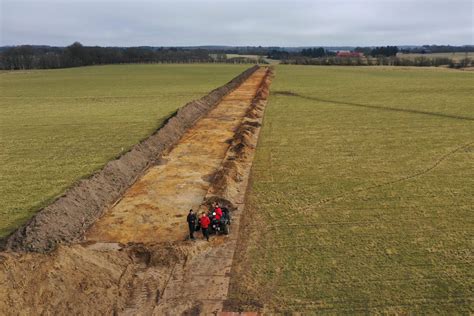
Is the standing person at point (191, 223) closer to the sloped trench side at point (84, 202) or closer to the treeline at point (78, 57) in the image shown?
the sloped trench side at point (84, 202)

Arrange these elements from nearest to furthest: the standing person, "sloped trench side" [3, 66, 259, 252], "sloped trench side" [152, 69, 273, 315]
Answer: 1. "sloped trench side" [152, 69, 273, 315]
2. "sloped trench side" [3, 66, 259, 252]
3. the standing person

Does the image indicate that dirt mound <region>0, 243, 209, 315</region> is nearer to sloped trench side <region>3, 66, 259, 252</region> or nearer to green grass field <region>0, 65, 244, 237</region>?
sloped trench side <region>3, 66, 259, 252</region>

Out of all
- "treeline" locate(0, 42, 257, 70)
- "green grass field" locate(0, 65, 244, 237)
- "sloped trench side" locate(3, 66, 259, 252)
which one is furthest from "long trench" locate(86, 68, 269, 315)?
"treeline" locate(0, 42, 257, 70)

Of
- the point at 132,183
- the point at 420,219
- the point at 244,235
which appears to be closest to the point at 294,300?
the point at 244,235

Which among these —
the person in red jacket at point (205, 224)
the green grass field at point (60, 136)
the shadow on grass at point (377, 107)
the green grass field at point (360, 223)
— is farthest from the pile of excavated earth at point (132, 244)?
the shadow on grass at point (377, 107)

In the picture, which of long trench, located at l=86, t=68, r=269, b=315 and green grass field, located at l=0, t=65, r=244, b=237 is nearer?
long trench, located at l=86, t=68, r=269, b=315

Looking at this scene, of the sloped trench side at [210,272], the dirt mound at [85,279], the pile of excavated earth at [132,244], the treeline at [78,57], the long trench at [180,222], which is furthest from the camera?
the treeline at [78,57]

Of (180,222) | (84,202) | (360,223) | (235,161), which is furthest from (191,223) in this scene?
(235,161)
